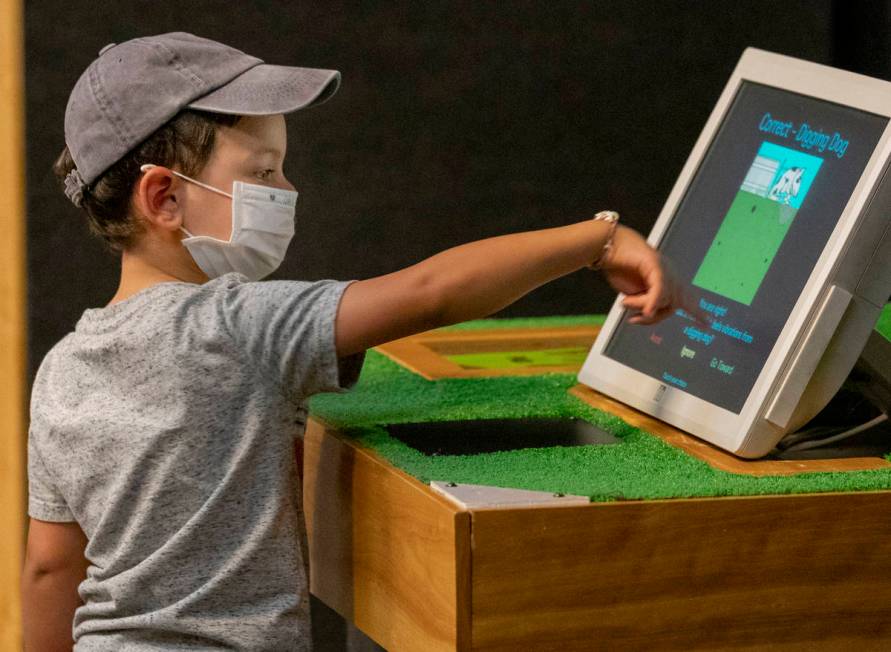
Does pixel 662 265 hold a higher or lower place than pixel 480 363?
higher

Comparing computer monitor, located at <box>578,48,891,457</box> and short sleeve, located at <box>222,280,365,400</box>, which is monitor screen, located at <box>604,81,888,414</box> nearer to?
computer monitor, located at <box>578,48,891,457</box>

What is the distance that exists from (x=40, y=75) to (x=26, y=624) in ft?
3.00

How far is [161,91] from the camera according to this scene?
3.95 feet

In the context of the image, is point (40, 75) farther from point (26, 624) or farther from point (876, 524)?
point (876, 524)

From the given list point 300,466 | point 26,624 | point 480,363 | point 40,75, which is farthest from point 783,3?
point 26,624

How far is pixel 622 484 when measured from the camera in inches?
43.3

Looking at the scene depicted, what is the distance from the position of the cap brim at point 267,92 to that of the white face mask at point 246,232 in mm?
73

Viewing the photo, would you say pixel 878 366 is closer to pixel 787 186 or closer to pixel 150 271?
pixel 787 186

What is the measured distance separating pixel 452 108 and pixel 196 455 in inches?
42.9

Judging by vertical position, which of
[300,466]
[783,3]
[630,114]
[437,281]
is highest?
[783,3]

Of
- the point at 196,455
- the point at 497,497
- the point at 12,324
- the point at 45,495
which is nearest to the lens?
the point at 497,497

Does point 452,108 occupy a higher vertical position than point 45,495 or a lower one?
higher

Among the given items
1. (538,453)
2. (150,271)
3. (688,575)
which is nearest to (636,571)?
(688,575)

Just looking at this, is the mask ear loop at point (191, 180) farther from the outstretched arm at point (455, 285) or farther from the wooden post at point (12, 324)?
the wooden post at point (12, 324)
